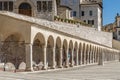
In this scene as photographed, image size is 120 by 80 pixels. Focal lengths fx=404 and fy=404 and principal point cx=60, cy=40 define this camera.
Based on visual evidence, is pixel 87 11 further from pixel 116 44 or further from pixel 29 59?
pixel 29 59

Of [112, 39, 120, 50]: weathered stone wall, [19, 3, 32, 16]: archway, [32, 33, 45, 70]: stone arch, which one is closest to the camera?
[32, 33, 45, 70]: stone arch

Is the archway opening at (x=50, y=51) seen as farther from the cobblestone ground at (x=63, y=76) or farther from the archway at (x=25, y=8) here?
the archway at (x=25, y=8)

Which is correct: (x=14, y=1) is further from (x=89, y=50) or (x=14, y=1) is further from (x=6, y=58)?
(x=6, y=58)

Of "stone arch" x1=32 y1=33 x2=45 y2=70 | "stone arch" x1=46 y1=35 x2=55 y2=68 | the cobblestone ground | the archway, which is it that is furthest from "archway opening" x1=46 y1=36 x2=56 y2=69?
the archway

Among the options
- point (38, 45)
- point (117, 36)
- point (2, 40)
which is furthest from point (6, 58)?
point (117, 36)

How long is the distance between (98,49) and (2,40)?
47.3m

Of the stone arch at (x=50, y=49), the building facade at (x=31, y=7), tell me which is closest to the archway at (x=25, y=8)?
the building facade at (x=31, y=7)

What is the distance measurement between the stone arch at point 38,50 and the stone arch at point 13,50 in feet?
5.97

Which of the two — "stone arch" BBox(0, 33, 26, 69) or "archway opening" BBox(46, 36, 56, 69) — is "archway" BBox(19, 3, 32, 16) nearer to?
"archway opening" BBox(46, 36, 56, 69)

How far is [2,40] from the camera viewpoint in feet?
125

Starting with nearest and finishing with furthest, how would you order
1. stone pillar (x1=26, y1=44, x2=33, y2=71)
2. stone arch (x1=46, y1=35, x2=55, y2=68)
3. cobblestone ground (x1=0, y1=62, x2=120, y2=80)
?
cobblestone ground (x1=0, y1=62, x2=120, y2=80) < stone pillar (x1=26, y1=44, x2=33, y2=71) < stone arch (x1=46, y1=35, x2=55, y2=68)

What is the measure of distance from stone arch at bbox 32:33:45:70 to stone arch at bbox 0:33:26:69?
71.6 inches

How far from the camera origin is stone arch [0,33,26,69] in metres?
38.7

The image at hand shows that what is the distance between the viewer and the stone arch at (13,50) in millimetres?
38719
